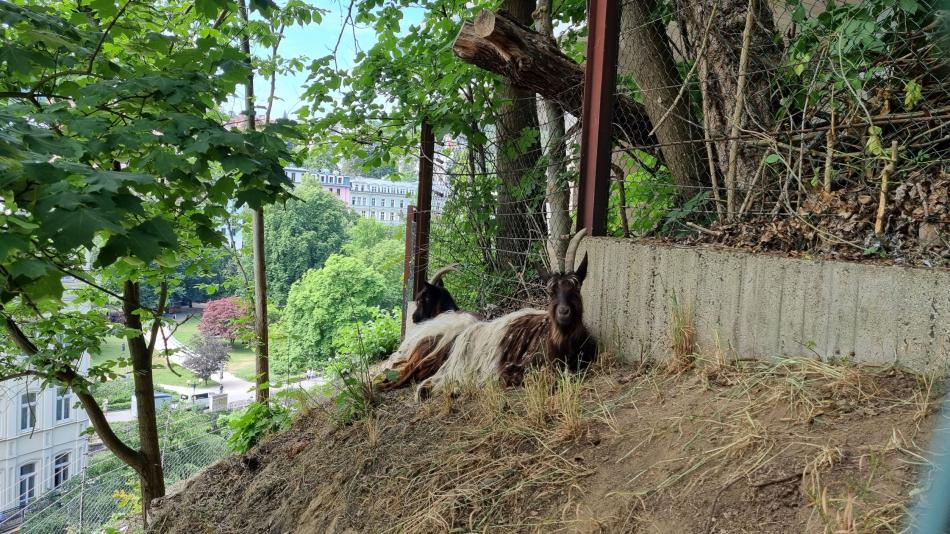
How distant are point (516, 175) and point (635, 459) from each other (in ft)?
14.1

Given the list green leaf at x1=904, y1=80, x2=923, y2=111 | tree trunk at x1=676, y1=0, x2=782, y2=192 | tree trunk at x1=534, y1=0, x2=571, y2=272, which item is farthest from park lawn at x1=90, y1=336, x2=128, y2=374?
green leaf at x1=904, y1=80, x2=923, y2=111

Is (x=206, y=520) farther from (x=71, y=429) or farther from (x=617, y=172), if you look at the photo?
(x=71, y=429)

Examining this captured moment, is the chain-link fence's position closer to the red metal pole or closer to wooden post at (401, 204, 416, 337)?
wooden post at (401, 204, 416, 337)

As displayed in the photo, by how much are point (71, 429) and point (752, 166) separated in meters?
26.1

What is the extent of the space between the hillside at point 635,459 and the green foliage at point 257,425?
1876 millimetres

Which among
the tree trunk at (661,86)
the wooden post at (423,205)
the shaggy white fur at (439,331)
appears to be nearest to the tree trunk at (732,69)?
the tree trunk at (661,86)

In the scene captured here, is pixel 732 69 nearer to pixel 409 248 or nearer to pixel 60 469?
pixel 409 248

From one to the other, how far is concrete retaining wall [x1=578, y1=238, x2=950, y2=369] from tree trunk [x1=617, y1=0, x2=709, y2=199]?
1233mm

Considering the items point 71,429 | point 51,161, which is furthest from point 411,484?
point 71,429

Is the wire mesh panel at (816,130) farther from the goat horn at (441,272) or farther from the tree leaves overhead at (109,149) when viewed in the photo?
the tree leaves overhead at (109,149)

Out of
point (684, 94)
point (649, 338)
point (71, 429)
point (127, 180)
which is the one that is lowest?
point (71, 429)

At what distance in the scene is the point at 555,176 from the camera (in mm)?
5578

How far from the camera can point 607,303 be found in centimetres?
422

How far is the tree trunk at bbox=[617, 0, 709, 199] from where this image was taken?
4.91m
